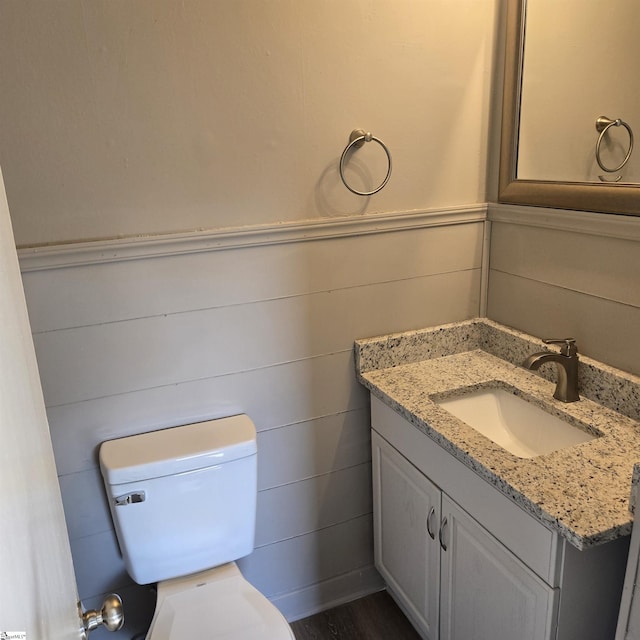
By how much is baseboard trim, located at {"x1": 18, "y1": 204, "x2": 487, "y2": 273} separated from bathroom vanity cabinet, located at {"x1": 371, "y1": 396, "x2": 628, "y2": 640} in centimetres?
54

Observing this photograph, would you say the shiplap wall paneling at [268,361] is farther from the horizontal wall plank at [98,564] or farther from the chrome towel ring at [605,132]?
the chrome towel ring at [605,132]

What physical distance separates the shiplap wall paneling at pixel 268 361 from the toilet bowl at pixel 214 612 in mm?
254

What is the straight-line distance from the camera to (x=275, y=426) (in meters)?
1.70

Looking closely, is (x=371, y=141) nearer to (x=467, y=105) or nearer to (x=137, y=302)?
(x=467, y=105)

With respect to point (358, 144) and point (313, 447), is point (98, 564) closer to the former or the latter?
point (313, 447)

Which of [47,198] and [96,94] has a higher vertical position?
[96,94]

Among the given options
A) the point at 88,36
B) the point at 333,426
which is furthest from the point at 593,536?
the point at 88,36

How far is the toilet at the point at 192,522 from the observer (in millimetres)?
1392


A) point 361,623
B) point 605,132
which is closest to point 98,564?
point 361,623

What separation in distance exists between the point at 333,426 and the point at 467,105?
1.08 metres

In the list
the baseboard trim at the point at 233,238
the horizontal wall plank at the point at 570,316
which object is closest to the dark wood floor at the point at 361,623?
the horizontal wall plank at the point at 570,316

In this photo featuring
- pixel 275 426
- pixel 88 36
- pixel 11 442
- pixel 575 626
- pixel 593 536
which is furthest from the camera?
pixel 275 426

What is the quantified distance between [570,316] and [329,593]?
1.26 metres

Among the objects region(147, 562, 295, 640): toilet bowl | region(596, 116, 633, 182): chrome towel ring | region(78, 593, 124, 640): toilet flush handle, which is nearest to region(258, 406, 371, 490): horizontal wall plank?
region(147, 562, 295, 640): toilet bowl
